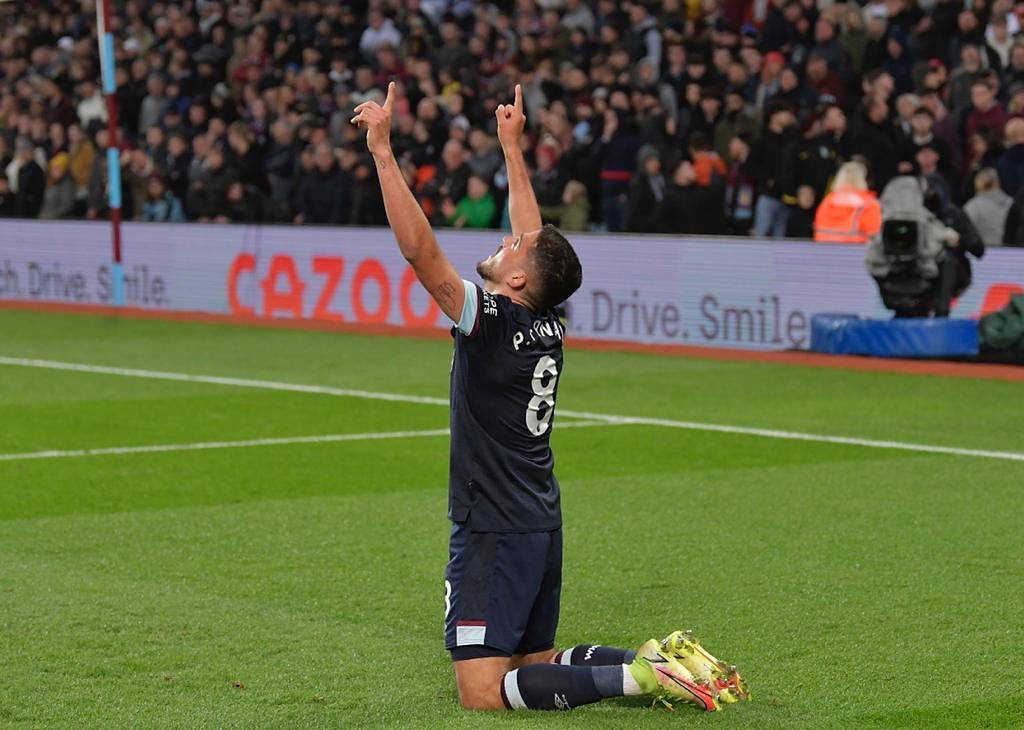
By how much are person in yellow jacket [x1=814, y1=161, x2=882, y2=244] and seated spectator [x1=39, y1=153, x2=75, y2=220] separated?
44.0 ft

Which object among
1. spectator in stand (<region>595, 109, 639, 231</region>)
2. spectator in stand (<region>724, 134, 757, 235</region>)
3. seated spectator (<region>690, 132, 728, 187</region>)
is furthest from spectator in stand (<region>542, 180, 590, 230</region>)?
spectator in stand (<region>724, 134, 757, 235</region>)

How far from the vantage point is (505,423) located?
6094 millimetres

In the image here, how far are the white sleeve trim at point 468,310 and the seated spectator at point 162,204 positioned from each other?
20.8m

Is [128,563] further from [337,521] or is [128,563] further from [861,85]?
[861,85]

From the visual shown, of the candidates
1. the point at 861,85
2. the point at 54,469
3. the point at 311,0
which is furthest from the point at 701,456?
the point at 311,0

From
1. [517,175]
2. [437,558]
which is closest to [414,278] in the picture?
[437,558]

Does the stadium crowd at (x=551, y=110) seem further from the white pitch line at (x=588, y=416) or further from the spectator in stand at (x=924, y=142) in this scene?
the white pitch line at (x=588, y=416)

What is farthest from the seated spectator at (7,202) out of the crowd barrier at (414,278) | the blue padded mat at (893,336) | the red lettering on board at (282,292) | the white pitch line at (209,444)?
the white pitch line at (209,444)

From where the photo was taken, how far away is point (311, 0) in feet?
95.3

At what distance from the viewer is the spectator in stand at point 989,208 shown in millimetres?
17969

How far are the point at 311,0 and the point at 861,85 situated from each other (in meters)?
11.1

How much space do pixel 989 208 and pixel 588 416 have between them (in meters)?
5.98

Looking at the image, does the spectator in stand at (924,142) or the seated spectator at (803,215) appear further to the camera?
the seated spectator at (803,215)

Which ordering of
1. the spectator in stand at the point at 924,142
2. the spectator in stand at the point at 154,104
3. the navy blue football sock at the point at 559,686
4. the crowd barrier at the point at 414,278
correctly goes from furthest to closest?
1. the spectator in stand at the point at 154,104
2. the spectator in stand at the point at 924,142
3. the crowd barrier at the point at 414,278
4. the navy blue football sock at the point at 559,686
